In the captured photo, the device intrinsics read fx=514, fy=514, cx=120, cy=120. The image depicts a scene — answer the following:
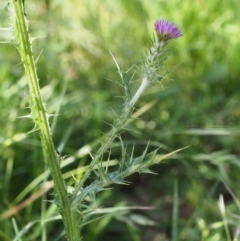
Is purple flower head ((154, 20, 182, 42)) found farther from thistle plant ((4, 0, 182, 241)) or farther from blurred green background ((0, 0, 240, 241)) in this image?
blurred green background ((0, 0, 240, 241))

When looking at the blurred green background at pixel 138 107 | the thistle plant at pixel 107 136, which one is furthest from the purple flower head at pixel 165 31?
the blurred green background at pixel 138 107

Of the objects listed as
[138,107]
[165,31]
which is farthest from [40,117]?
[138,107]

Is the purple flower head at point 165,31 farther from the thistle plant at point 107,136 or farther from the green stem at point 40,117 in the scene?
the green stem at point 40,117

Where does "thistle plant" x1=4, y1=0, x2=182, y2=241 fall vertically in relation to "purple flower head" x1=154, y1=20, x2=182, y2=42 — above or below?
below

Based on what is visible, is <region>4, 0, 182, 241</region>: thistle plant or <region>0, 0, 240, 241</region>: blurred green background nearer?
<region>4, 0, 182, 241</region>: thistle plant

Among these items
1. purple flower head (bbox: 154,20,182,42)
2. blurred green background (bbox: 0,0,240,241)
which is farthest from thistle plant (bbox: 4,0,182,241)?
blurred green background (bbox: 0,0,240,241)

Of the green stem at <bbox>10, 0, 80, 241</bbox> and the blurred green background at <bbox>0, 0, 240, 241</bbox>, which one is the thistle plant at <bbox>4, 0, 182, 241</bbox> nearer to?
the green stem at <bbox>10, 0, 80, 241</bbox>
